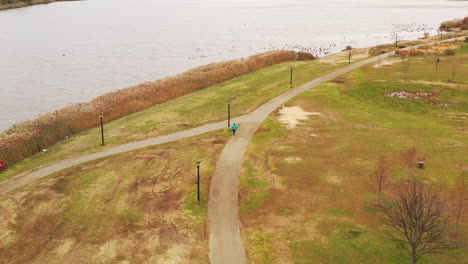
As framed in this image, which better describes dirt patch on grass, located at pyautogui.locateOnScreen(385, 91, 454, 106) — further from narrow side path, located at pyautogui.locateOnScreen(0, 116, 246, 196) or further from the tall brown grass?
the tall brown grass

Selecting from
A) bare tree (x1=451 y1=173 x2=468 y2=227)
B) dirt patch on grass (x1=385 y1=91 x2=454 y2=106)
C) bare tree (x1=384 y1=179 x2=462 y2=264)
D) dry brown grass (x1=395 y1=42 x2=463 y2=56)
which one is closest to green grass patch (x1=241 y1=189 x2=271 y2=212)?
bare tree (x1=384 y1=179 x2=462 y2=264)

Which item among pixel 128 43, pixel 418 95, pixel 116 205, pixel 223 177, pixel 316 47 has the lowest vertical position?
pixel 116 205

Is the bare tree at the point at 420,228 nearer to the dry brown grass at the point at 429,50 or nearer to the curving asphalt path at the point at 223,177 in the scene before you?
the curving asphalt path at the point at 223,177

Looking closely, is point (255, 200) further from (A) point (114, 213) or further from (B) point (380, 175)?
(A) point (114, 213)

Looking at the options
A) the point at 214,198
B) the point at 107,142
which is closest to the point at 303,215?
the point at 214,198

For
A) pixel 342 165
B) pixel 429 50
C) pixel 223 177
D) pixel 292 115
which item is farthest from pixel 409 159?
pixel 429 50

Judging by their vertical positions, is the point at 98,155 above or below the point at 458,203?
above

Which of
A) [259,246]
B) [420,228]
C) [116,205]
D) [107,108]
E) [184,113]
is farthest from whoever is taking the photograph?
[107,108]
